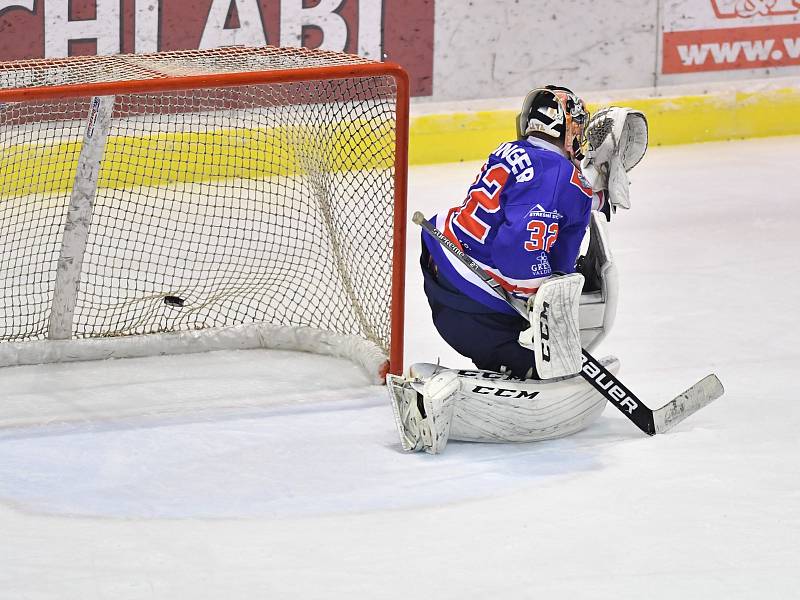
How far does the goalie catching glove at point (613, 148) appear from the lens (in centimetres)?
380

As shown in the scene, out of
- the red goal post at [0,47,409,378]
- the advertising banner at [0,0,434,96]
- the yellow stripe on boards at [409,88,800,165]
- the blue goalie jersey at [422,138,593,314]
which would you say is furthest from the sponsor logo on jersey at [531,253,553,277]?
the yellow stripe on boards at [409,88,800,165]

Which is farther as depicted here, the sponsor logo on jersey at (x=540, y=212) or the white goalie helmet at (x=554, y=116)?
the white goalie helmet at (x=554, y=116)

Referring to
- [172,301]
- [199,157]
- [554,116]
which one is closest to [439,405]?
[554,116]

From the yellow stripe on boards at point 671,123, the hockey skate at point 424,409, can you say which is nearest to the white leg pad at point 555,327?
the hockey skate at point 424,409

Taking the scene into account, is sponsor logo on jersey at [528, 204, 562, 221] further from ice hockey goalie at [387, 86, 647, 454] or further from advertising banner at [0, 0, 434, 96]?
advertising banner at [0, 0, 434, 96]

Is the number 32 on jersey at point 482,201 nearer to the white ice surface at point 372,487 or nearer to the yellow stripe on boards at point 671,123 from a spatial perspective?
the white ice surface at point 372,487

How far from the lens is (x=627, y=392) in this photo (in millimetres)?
3711

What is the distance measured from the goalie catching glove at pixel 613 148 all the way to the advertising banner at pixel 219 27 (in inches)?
118

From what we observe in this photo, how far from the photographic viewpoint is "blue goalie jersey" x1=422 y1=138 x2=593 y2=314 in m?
3.52

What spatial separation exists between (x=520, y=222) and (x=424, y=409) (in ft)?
1.69

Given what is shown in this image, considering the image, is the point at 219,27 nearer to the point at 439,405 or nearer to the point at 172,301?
the point at 172,301

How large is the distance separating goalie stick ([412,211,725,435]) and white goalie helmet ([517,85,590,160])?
1.14ft

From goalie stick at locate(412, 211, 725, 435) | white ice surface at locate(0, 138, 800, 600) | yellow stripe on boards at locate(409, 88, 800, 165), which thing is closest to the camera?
white ice surface at locate(0, 138, 800, 600)

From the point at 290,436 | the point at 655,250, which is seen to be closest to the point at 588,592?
the point at 290,436
